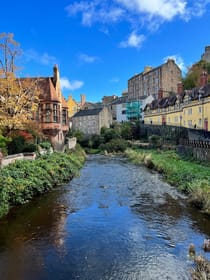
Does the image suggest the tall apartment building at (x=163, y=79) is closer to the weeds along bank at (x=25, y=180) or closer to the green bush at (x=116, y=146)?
the green bush at (x=116, y=146)

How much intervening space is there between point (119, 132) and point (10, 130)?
38.4 metres

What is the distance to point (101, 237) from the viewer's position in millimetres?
10070

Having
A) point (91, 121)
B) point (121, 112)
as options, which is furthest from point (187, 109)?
point (121, 112)

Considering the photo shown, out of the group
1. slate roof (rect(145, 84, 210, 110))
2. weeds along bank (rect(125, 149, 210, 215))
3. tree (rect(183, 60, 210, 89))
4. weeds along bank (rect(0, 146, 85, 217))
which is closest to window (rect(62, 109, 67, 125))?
weeds along bank (rect(125, 149, 210, 215))

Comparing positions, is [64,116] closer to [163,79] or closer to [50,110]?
[50,110]

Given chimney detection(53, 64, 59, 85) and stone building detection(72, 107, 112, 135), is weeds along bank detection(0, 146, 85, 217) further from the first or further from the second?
stone building detection(72, 107, 112, 135)

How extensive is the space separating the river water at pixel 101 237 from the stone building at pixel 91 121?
54248mm

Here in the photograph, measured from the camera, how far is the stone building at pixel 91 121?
70.8m

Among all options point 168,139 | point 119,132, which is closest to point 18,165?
point 168,139

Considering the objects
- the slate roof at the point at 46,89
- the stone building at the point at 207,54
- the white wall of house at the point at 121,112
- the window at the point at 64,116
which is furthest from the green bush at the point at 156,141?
the stone building at the point at 207,54

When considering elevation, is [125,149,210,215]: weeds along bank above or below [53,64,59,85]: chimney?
below

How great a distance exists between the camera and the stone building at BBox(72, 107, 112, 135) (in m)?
70.8

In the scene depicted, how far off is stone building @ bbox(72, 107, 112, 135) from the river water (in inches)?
2136

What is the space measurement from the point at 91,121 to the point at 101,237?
205 ft
